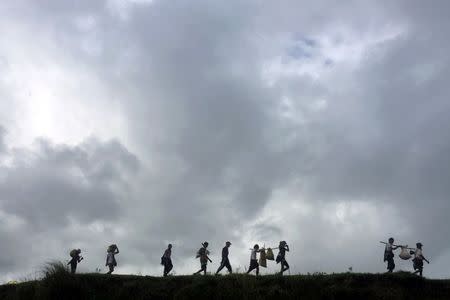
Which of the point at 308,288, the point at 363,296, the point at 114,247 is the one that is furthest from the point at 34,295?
the point at 363,296

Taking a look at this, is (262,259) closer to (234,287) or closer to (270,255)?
(270,255)

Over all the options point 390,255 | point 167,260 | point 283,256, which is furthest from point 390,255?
point 167,260

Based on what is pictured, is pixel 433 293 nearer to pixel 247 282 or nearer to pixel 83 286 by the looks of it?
pixel 247 282

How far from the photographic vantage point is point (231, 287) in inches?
1038

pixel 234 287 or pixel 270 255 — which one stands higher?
pixel 270 255

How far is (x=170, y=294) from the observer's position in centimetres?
2720

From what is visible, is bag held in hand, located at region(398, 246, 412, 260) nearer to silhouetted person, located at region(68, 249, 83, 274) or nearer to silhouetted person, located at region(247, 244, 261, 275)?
silhouetted person, located at region(247, 244, 261, 275)

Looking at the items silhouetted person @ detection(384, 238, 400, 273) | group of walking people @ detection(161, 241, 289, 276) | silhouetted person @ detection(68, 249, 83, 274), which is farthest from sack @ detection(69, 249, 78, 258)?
silhouetted person @ detection(384, 238, 400, 273)

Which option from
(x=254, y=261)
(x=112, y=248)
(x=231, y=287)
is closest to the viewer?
(x=231, y=287)

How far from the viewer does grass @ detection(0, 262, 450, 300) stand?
25469 millimetres

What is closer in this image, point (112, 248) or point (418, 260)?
point (418, 260)

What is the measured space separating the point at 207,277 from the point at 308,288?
4.74 meters

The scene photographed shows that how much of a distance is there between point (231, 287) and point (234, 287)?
5.6 inches

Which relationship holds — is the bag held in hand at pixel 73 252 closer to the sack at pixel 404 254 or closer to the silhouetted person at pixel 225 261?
the silhouetted person at pixel 225 261
